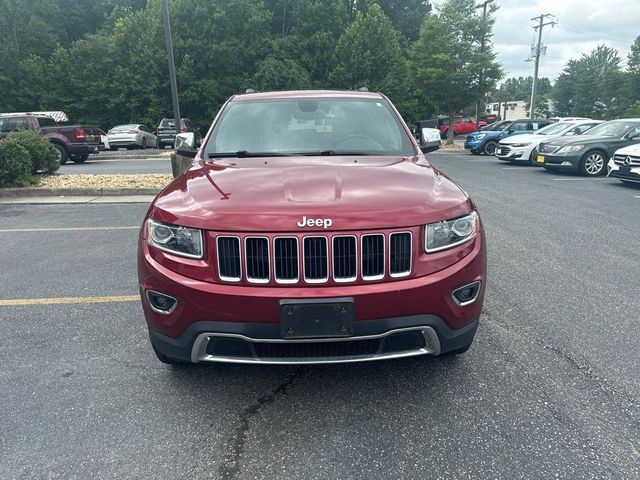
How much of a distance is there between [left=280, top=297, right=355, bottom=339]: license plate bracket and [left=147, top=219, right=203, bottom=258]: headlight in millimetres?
545

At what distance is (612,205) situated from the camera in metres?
8.71

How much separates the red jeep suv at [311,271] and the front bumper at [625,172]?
968 centimetres

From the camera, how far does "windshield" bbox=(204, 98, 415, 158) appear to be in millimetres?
3607

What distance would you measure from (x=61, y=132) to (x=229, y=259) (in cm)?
1694

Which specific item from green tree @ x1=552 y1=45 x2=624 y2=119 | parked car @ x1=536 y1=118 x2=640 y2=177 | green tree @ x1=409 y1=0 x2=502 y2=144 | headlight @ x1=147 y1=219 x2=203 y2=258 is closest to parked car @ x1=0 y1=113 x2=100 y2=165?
parked car @ x1=536 y1=118 x2=640 y2=177

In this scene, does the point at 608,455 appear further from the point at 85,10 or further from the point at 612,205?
the point at 85,10

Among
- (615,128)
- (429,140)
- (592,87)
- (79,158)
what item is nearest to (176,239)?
(429,140)

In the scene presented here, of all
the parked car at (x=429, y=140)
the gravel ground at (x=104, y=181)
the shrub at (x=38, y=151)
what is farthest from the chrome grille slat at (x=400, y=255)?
the shrub at (x=38, y=151)

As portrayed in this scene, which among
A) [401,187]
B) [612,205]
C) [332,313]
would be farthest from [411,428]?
[612,205]

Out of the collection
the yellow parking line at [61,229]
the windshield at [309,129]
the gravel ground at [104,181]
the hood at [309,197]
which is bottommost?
the yellow parking line at [61,229]

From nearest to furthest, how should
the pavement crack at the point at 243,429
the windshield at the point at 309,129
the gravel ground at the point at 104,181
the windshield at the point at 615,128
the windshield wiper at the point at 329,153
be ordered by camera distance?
the pavement crack at the point at 243,429 < the windshield wiper at the point at 329,153 < the windshield at the point at 309,129 < the gravel ground at the point at 104,181 < the windshield at the point at 615,128

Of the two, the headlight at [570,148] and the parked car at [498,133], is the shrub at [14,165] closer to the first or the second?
the headlight at [570,148]

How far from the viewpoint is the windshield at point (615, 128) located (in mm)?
12928

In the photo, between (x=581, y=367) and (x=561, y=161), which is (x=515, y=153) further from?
(x=581, y=367)
